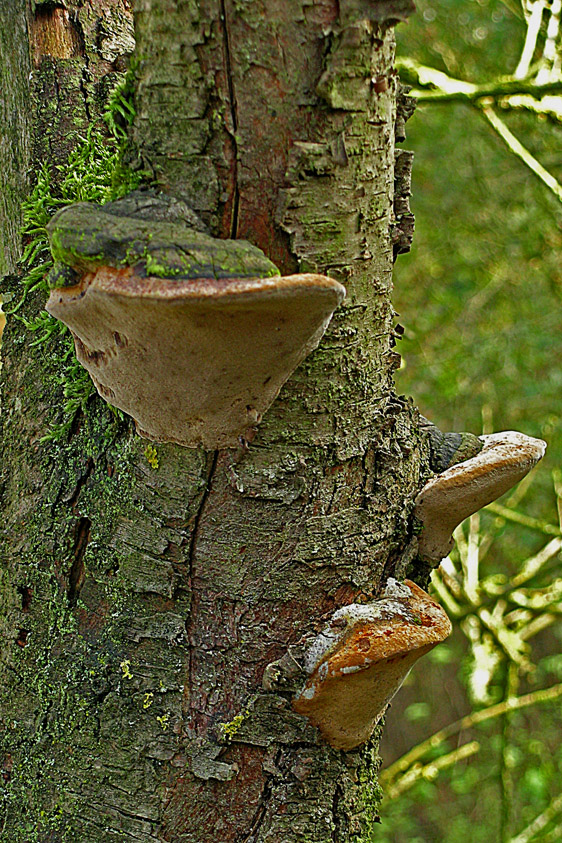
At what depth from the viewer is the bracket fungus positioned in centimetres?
71

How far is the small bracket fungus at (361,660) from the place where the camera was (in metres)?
Result: 0.93

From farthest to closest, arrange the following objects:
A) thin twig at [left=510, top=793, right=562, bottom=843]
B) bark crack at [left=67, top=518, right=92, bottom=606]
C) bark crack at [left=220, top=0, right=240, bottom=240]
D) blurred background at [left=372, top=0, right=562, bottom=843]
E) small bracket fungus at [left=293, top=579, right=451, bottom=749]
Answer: thin twig at [left=510, top=793, right=562, bottom=843]
blurred background at [left=372, top=0, right=562, bottom=843]
bark crack at [left=67, top=518, right=92, bottom=606]
small bracket fungus at [left=293, top=579, right=451, bottom=749]
bark crack at [left=220, top=0, right=240, bottom=240]

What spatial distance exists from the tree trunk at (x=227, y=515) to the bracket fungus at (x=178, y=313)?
0.27 ft

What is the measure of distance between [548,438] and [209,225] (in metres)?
3.56

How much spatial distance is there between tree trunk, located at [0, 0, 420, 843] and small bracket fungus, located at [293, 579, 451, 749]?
31mm

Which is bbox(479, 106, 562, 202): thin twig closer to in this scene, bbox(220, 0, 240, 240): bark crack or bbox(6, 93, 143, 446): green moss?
bbox(6, 93, 143, 446): green moss

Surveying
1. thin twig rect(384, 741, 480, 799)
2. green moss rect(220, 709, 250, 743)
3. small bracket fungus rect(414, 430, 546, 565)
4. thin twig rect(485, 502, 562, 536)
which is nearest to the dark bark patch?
small bracket fungus rect(414, 430, 546, 565)

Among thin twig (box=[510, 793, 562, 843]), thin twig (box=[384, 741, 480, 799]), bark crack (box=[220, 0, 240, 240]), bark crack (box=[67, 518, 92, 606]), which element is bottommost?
thin twig (box=[510, 793, 562, 843])

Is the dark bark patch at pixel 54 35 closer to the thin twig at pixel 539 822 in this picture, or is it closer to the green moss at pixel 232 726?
the green moss at pixel 232 726

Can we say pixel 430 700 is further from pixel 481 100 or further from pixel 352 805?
pixel 352 805

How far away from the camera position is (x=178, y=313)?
722 millimetres

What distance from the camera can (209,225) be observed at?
86cm

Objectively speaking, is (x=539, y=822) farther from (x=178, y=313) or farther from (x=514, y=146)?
(x=178, y=313)

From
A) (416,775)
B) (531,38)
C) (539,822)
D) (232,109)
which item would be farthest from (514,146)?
(539,822)
